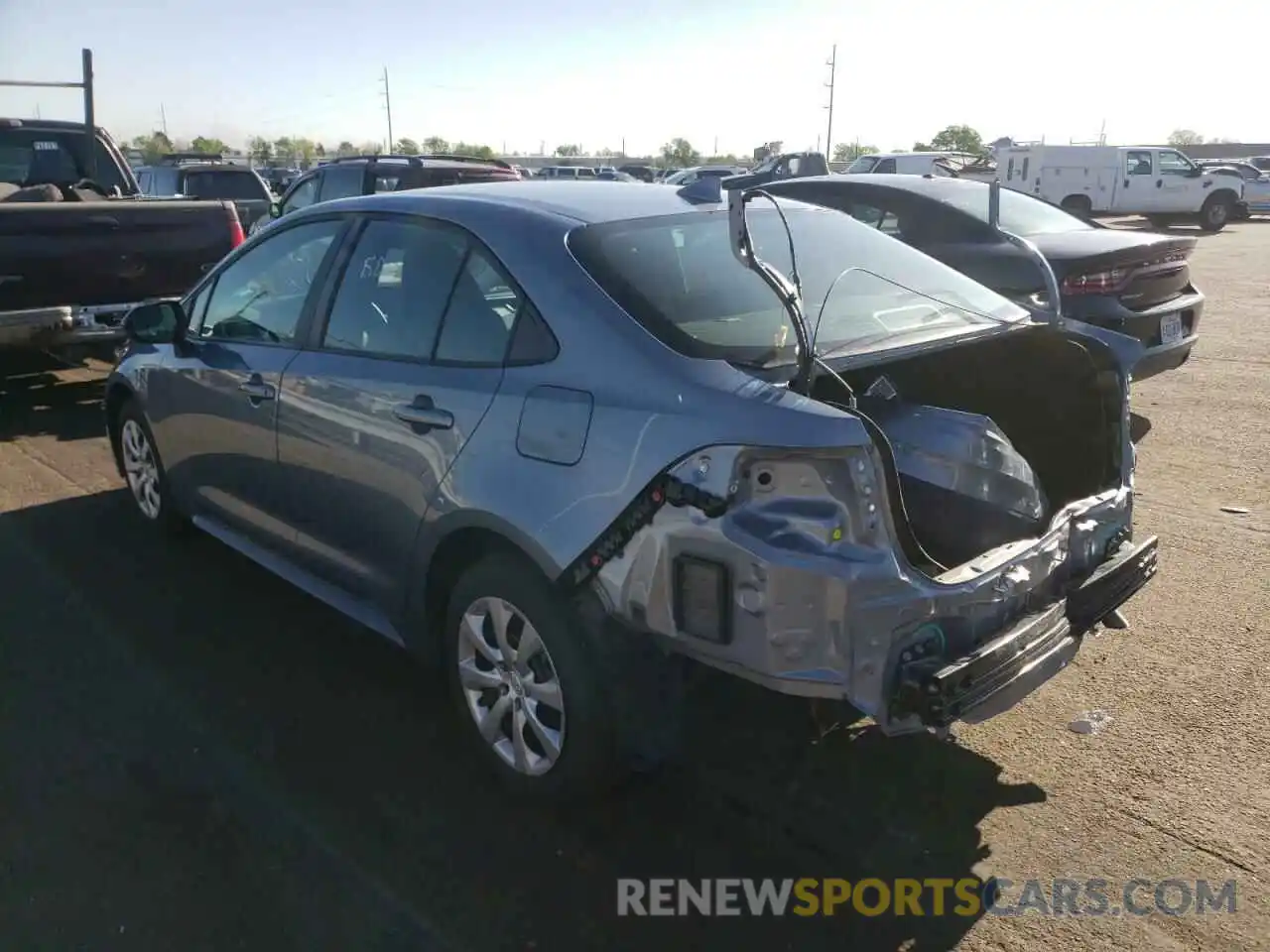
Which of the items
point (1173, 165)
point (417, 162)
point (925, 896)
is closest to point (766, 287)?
point (925, 896)

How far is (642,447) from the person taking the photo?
2723 millimetres

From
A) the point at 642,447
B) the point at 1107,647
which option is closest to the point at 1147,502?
the point at 1107,647

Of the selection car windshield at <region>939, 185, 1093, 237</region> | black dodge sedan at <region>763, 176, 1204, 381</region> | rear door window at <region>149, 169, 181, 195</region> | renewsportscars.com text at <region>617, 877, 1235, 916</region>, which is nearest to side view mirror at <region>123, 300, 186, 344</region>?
renewsportscars.com text at <region>617, 877, 1235, 916</region>

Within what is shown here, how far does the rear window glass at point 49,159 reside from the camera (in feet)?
32.6

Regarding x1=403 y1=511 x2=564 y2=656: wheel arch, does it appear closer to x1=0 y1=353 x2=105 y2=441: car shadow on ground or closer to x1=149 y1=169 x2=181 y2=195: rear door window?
x1=0 y1=353 x2=105 y2=441: car shadow on ground

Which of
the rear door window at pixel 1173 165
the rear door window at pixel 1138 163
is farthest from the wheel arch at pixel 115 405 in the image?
the rear door window at pixel 1173 165

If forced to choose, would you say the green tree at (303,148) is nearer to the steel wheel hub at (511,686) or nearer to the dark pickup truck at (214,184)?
the dark pickup truck at (214,184)

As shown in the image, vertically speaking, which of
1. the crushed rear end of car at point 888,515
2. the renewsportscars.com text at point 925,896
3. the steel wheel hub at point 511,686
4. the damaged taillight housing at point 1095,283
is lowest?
the renewsportscars.com text at point 925,896

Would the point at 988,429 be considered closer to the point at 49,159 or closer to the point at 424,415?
the point at 424,415

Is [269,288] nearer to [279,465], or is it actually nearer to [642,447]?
[279,465]

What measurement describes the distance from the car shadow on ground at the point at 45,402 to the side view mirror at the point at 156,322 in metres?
3.19

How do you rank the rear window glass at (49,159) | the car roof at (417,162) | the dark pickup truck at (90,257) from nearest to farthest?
the dark pickup truck at (90,257), the rear window glass at (49,159), the car roof at (417,162)

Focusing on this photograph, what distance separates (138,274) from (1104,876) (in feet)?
25.3

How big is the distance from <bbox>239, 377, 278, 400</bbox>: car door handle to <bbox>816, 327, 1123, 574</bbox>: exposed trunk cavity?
2222mm
